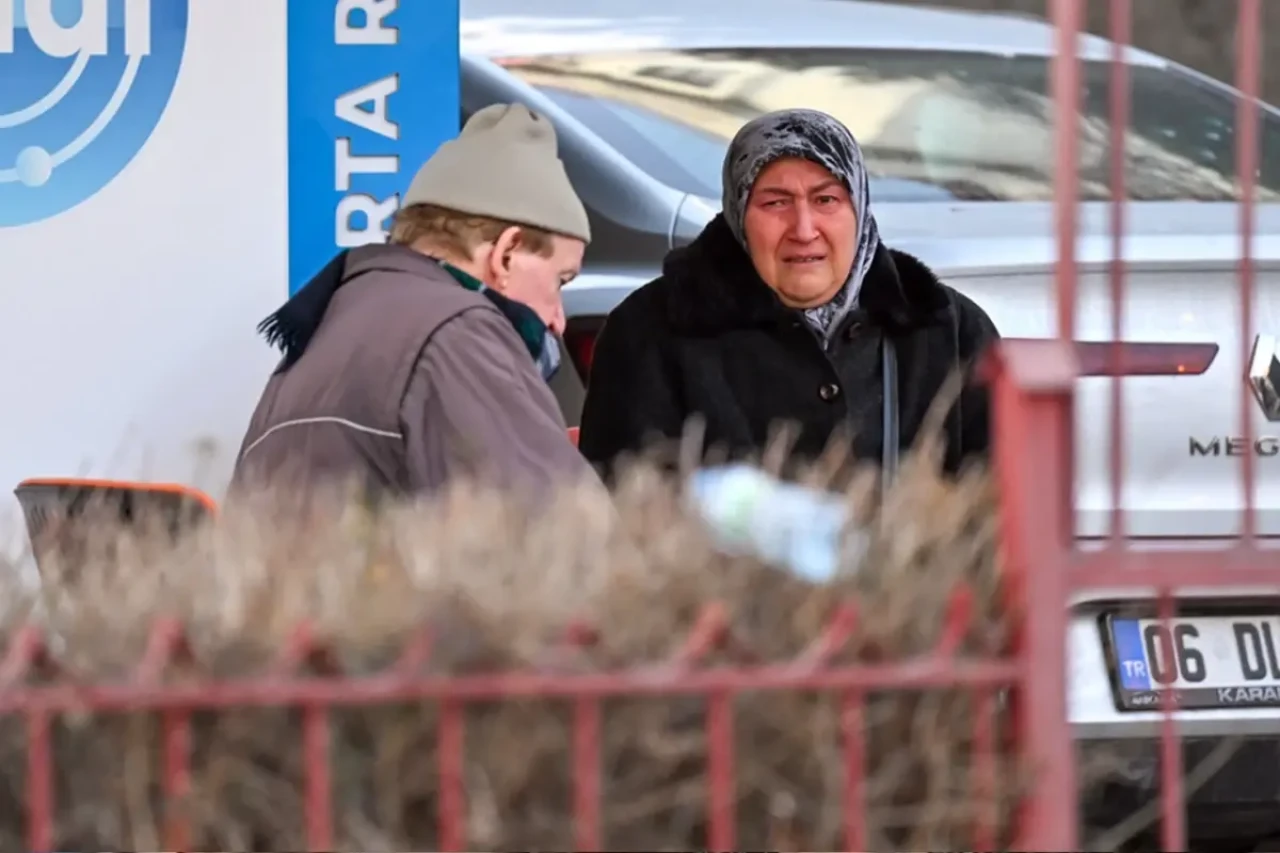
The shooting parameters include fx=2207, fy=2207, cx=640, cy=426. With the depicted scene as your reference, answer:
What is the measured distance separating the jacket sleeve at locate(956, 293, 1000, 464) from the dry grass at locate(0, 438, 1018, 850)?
1.38m

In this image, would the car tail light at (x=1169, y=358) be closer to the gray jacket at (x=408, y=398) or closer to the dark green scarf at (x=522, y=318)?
the dark green scarf at (x=522, y=318)

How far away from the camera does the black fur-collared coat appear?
146 inches

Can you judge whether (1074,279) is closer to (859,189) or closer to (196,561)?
(196,561)

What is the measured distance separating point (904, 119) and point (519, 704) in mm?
2875

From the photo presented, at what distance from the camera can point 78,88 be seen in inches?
159

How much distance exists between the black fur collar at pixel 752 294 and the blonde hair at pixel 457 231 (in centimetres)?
42

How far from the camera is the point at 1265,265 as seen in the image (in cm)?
392

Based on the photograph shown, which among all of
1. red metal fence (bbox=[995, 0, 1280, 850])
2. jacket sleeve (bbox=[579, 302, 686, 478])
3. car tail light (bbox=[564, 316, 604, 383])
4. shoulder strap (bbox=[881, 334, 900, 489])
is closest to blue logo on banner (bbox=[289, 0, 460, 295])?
car tail light (bbox=[564, 316, 604, 383])

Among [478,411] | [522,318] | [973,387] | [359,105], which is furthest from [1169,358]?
[359,105]

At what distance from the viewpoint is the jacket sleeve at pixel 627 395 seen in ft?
12.2

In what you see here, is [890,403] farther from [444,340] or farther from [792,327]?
[444,340]

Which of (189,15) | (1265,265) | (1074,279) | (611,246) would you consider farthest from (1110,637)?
(189,15)

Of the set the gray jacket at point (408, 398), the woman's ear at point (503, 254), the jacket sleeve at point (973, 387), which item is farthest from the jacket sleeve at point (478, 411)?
the jacket sleeve at point (973, 387)

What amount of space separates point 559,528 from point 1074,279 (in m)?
0.57
